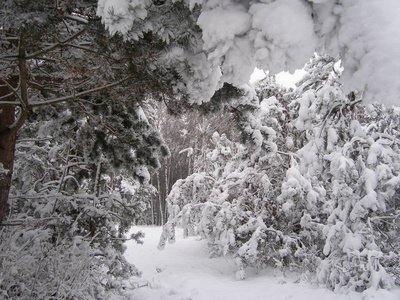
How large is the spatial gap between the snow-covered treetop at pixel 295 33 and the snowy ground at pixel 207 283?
4.83 meters

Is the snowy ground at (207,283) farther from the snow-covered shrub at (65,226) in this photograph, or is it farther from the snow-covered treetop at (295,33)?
the snow-covered treetop at (295,33)

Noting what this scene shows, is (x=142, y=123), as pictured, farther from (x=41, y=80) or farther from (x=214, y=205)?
(x=214, y=205)

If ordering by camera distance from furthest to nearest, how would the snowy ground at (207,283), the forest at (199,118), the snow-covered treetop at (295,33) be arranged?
the snowy ground at (207,283) → the forest at (199,118) → the snow-covered treetop at (295,33)

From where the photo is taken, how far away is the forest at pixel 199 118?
1368 millimetres

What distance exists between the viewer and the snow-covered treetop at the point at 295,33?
1189 millimetres

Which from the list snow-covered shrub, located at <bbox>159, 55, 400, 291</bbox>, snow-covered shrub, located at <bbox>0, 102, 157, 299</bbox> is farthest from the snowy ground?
snow-covered shrub, located at <bbox>0, 102, 157, 299</bbox>

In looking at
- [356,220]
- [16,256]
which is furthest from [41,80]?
[356,220]

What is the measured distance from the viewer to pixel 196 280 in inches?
278

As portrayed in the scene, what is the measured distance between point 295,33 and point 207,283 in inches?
260

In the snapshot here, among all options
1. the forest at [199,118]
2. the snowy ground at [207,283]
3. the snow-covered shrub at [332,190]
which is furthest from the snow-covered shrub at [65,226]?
the snow-covered shrub at [332,190]

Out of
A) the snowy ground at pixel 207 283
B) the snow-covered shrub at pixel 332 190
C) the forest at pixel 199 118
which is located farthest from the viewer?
the snowy ground at pixel 207 283

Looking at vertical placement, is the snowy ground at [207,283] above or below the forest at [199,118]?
below

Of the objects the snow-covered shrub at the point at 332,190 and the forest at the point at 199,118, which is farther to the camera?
the snow-covered shrub at the point at 332,190

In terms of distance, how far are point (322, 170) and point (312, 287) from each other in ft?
7.81
